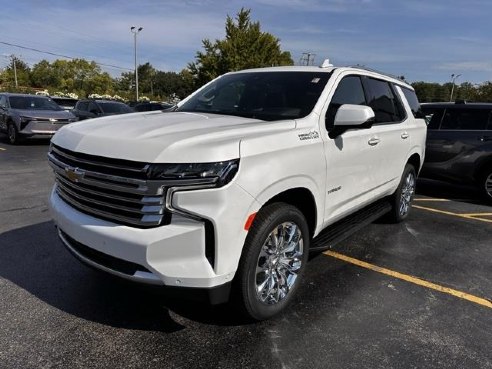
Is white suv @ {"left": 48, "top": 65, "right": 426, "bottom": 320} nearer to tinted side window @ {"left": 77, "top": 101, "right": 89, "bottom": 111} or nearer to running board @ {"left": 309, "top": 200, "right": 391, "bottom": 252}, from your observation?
running board @ {"left": 309, "top": 200, "right": 391, "bottom": 252}

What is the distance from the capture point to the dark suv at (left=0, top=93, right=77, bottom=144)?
44.5 feet

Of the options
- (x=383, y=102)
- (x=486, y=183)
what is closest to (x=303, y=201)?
(x=383, y=102)

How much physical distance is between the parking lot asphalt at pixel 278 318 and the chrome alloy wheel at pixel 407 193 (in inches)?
38.3

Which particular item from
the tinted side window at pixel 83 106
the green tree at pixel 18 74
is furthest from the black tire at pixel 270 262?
the green tree at pixel 18 74

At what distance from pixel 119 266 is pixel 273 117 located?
1765 millimetres

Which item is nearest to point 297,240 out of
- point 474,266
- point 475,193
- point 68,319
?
point 68,319

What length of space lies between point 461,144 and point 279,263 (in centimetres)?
583

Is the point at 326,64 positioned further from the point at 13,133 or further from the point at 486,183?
the point at 13,133

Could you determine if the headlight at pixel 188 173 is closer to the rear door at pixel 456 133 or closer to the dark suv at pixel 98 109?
the rear door at pixel 456 133

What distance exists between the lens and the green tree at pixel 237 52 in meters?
38.6

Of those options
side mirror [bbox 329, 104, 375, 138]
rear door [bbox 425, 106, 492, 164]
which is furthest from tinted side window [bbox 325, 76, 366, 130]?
rear door [bbox 425, 106, 492, 164]

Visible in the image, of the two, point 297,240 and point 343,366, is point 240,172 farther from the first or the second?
point 343,366

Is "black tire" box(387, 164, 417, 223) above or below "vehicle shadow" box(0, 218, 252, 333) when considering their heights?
above

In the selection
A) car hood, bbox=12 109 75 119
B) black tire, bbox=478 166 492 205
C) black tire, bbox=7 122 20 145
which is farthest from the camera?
black tire, bbox=7 122 20 145
